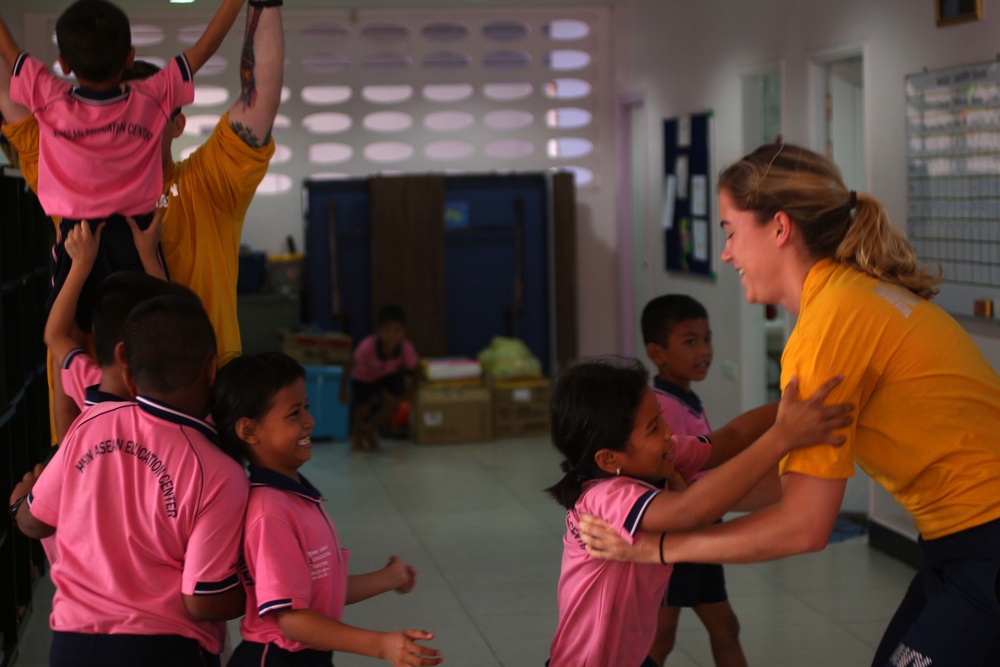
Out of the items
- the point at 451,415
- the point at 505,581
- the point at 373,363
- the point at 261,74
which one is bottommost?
the point at 505,581

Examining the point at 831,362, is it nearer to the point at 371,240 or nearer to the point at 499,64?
the point at 371,240

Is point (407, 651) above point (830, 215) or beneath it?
beneath

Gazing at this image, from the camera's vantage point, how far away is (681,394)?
11.4 feet

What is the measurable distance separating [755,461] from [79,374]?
4.56ft

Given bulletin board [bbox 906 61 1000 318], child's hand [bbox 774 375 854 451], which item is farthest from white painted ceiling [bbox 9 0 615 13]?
child's hand [bbox 774 375 854 451]

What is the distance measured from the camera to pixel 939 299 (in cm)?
504

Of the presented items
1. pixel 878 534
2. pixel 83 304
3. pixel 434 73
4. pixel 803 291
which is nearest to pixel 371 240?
pixel 434 73

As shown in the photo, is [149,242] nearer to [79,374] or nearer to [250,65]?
[79,374]

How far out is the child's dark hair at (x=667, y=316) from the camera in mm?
3584

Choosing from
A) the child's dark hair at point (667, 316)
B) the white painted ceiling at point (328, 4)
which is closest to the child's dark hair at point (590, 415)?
the child's dark hair at point (667, 316)

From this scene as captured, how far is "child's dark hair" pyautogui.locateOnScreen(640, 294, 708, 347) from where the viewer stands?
3584 mm

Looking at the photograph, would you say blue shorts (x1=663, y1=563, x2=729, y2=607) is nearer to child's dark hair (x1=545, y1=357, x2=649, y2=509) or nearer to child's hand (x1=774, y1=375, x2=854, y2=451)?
child's dark hair (x1=545, y1=357, x2=649, y2=509)

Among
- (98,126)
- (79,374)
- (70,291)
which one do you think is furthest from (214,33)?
(79,374)

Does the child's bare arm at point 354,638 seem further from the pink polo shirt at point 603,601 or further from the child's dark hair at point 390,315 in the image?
the child's dark hair at point 390,315
